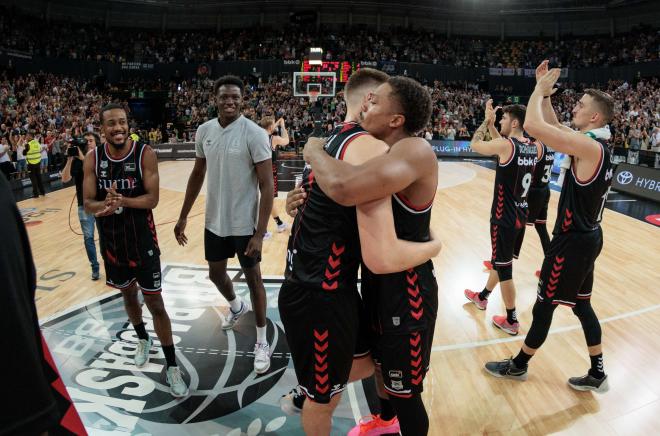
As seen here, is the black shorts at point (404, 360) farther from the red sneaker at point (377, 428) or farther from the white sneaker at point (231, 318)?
the white sneaker at point (231, 318)

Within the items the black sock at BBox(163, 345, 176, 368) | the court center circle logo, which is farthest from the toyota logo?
the black sock at BBox(163, 345, 176, 368)

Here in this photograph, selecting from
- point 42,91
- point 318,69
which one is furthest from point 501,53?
point 42,91

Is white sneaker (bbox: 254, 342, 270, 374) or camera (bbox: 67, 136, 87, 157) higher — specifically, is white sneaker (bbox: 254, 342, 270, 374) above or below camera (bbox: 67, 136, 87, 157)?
below

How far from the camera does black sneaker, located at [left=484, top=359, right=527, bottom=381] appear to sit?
3.58m

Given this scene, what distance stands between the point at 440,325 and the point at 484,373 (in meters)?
0.91

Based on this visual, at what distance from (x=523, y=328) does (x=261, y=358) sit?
9.11ft

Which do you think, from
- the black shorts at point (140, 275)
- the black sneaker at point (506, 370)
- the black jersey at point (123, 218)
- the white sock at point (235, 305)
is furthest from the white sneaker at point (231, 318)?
the black sneaker at point (506, 370)

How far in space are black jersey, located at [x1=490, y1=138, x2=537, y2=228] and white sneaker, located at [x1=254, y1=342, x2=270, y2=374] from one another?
2.65 metres

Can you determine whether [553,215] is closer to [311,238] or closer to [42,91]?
[311,238]

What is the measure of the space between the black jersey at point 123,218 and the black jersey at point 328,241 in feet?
5.84

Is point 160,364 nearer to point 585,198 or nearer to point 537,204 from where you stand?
point 585,198

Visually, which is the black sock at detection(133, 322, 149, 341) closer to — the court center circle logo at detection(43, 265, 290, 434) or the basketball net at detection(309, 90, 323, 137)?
the court center circle logo at detection(43, 265, 290, 434)

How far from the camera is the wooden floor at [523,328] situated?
10.4ft

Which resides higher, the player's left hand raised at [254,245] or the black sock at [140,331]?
the player's left hand raised at [254,245]
